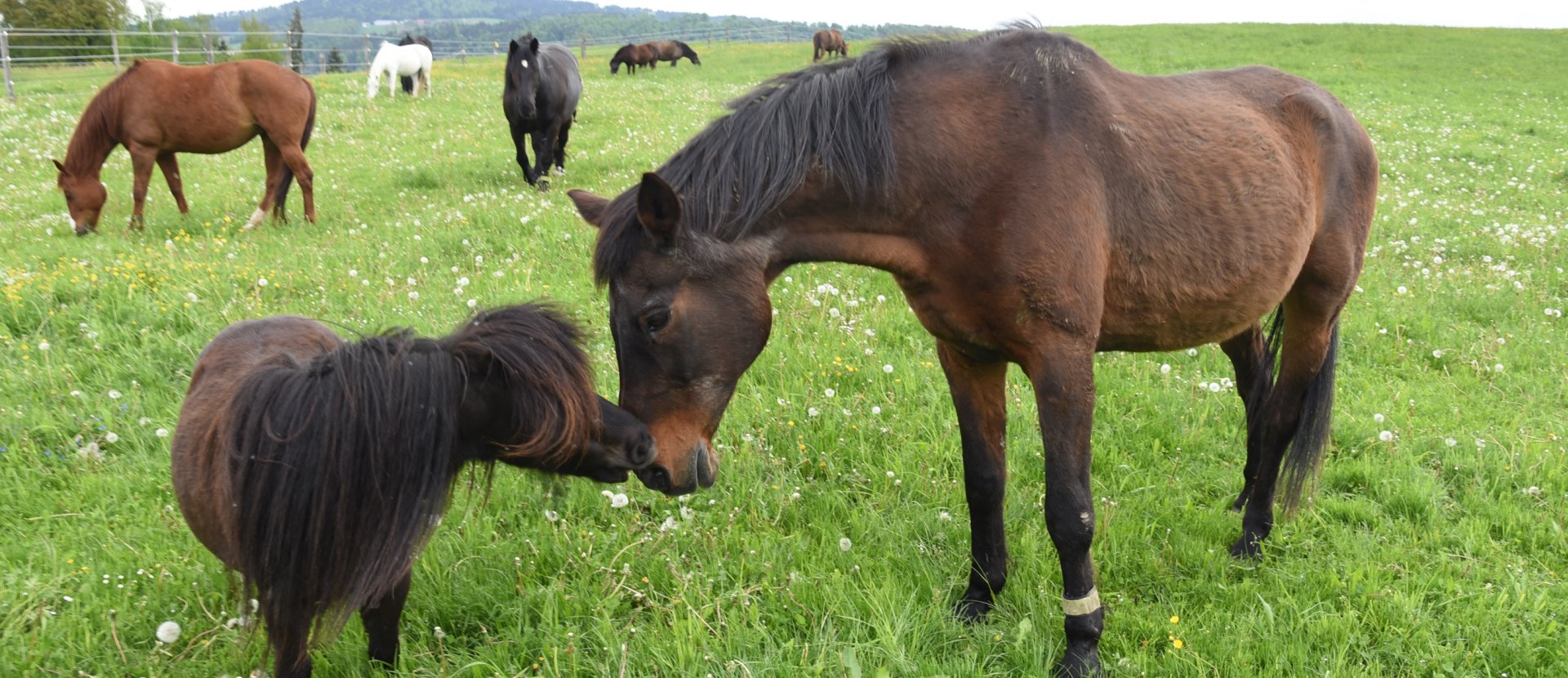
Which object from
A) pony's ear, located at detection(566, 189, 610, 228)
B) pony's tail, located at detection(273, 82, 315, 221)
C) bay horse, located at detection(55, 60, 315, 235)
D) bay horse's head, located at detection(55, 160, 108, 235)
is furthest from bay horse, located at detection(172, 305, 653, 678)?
bay horse's head, located at detection(55, 160, 108, 235)

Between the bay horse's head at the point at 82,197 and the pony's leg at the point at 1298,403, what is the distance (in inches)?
454

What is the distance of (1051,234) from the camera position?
2.98 metres

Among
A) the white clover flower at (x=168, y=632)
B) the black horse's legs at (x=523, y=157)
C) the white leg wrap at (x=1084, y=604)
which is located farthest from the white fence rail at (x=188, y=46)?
the white leg wrap at (x=1084, y=604)

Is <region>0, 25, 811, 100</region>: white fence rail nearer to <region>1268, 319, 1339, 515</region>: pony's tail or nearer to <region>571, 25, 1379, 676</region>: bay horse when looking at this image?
<region>571, 25, 1379, 676</region>: bay horse

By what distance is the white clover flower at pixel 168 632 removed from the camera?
309 centimetres

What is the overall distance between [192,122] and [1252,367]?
1153 centimetres

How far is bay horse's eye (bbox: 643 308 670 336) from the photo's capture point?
2.92 m

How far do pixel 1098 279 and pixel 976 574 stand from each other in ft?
4.61

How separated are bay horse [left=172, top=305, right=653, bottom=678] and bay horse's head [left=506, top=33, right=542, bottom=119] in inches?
401

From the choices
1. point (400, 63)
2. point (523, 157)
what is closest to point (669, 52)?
point (400, 63)

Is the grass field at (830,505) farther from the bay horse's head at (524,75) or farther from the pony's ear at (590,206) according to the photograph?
the bay horse's head at (524,75)

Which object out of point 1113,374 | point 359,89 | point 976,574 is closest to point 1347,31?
point 359,89

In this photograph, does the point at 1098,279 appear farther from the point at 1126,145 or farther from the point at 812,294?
the point at 812,294

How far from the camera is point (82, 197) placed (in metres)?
9.92
